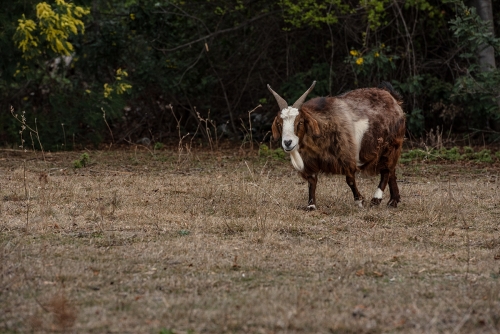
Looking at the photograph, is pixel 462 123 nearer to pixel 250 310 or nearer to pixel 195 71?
pixel 195 71

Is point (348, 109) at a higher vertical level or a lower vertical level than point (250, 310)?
higher

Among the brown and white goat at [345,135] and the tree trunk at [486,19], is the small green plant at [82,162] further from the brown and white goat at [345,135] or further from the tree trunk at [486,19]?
the tree trunk at [486,19]

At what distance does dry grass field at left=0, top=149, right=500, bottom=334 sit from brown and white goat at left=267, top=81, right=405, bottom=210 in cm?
46

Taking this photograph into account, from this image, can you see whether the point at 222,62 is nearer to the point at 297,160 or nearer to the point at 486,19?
the point at 486,19

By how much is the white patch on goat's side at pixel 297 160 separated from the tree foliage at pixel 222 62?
6989 millimetres

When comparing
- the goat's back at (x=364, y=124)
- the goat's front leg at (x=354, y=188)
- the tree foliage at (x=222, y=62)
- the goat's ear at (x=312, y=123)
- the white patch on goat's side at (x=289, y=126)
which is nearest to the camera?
the white patch on goat's side at (x=289, y=126)

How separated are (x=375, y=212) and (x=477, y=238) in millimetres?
1658

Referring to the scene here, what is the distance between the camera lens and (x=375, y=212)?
Answer: 34.7 feet

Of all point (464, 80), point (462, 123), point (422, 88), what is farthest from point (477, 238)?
point (462, 123)

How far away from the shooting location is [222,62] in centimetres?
2069

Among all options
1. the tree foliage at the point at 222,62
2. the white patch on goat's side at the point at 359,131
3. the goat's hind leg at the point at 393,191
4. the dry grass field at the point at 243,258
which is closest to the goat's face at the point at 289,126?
the dry grass field at the point at 243,258

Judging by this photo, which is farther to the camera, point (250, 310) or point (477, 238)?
point (477, 238)

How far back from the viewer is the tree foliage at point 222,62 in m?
17.6

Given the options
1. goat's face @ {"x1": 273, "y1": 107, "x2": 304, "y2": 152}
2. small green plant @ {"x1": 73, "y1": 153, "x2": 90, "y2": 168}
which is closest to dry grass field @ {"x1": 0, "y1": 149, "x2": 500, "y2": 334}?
goat's face @ {"x1": 273, "y1": 107, "x2": 304, "y2": 152}
